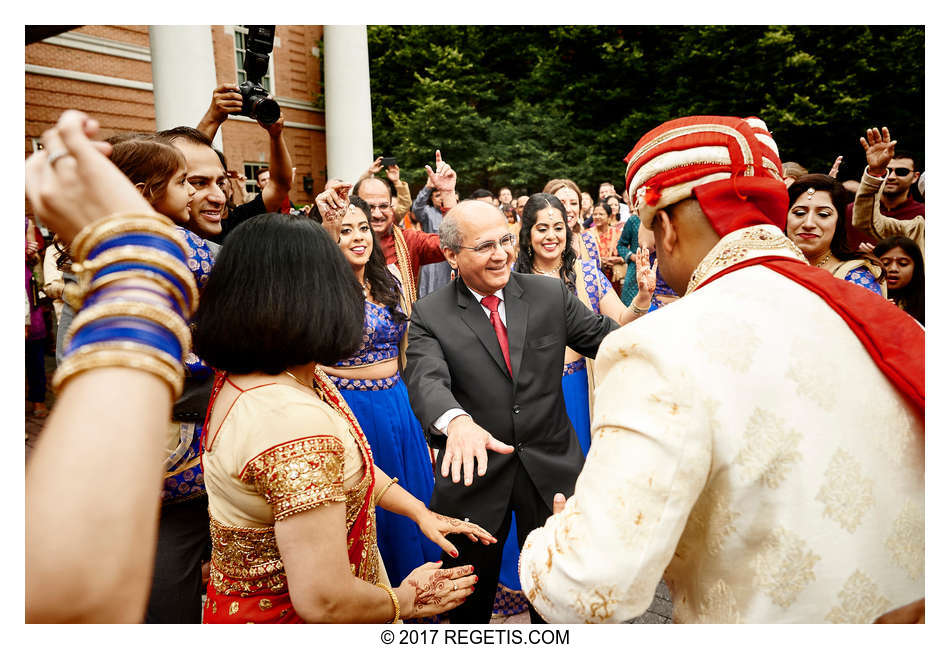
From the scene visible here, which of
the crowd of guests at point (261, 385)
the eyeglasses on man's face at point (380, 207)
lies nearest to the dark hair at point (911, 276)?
the crowd of guests at point (261, 385)

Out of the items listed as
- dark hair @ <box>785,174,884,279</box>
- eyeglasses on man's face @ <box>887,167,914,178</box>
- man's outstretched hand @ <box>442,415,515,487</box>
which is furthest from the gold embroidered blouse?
eyeglasses on man's face @ <box>887,167,914,178</box>

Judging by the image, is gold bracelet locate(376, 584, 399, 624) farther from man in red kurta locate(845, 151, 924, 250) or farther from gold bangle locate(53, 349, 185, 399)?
man in red kurta locate(845, 151, 924, 250)

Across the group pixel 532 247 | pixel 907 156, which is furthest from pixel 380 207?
pixel 907 156

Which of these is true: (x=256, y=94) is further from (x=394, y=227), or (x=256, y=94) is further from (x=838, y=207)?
(x=838, y=207)

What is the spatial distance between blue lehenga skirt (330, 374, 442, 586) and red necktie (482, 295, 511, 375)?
862 mm

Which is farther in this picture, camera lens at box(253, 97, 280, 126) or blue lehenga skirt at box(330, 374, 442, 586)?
blue lehenga skirt at box(330, 374, 442, 586)

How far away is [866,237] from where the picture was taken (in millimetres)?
4227

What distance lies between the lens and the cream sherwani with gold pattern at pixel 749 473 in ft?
3.47

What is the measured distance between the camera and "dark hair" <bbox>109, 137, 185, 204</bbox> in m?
2.16
